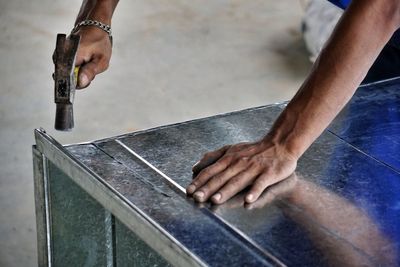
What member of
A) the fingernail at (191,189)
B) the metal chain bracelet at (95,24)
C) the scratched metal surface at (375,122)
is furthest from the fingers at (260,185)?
the metal chain bracelet at (95,24)

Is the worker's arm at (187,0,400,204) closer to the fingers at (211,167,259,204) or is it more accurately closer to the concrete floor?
the fingers at (211,167,259,204)

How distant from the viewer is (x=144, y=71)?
423 centimetres

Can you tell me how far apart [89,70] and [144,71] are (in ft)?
7.34

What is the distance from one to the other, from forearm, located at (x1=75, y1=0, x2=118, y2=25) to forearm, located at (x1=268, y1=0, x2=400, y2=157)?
580mm

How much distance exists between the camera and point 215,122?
204 cm

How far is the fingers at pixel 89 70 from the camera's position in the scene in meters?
1.98

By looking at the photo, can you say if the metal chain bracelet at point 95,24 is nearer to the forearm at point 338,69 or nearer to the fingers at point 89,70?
the fingers at point 89,70

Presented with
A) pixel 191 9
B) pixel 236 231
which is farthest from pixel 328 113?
pixel 191 9

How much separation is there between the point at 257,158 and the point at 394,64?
0.92 meters

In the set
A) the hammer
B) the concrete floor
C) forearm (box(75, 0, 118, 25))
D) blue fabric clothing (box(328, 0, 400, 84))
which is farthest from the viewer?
Result: the concrete floor

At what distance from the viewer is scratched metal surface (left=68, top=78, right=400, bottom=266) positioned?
1570 millimetres

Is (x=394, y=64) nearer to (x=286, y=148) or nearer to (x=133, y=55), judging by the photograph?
(x=286, y=148)

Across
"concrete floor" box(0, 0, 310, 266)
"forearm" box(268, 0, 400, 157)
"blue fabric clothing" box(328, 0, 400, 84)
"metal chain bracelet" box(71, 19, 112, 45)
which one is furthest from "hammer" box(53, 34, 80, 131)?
"concrete floor" box(0, 0, 310, 266)

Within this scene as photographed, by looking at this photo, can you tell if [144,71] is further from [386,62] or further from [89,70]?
[89,70]
